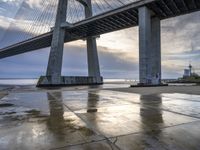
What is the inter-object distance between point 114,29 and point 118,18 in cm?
571

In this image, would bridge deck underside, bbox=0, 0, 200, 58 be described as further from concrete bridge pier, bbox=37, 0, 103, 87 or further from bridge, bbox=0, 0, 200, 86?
concrete bridge pier, bbox=37, 0, 103, 87

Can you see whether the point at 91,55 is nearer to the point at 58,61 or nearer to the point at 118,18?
the point at 58,61

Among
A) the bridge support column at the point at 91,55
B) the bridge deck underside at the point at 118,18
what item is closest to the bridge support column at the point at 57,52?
the bridge deck underside at the point at 118,18

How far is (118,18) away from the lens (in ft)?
89.8

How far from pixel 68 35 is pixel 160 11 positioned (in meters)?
17.5

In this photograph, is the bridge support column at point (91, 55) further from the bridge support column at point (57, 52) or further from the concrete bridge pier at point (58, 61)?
the bridge support column at point (57, 52)

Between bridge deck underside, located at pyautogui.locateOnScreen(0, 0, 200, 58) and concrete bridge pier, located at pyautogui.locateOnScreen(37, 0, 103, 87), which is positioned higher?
bridge deck underside, located at pyautogui.locateOnScreen(0, 0, 200, 58)

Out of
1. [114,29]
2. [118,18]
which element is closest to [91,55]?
[114,29]

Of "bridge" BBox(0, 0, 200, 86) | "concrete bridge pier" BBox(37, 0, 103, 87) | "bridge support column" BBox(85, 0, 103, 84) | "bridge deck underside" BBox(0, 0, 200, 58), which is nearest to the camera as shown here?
"bridge" BBox(0, 0, 200, 86)

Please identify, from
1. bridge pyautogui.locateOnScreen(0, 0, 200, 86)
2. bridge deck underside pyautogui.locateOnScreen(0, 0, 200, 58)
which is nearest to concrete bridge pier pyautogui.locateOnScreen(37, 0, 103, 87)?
bridge pyautogui.locateOnScreen(0, 0, 200, 86)

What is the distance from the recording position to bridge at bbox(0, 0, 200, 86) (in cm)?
2158

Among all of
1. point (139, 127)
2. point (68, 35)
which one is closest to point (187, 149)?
point (139, 127)

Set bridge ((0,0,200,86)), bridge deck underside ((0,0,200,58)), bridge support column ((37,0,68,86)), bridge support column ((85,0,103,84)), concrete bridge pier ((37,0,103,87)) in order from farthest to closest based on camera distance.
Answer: bridge support column ((85,0,103,84)) < bridge support column ((37,0,68,86)) < concrete bridge pier ((37,0,103,87)) < bridge deck underside ((0,0,200,58)) < bridge ((0,0,200,86))

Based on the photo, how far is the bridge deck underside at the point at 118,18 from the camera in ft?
74.2
